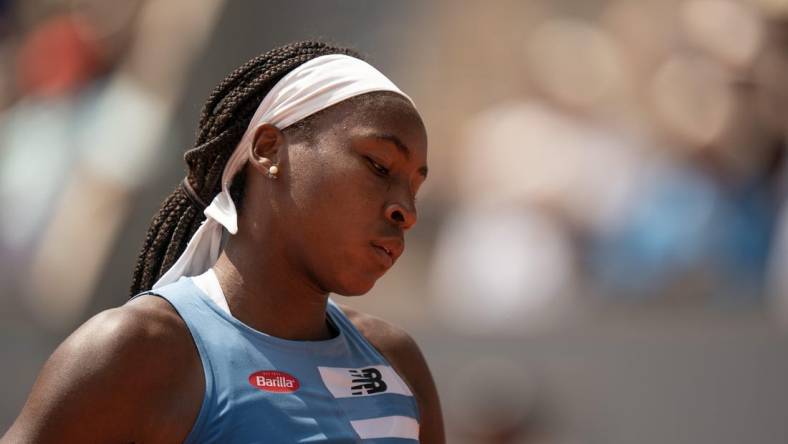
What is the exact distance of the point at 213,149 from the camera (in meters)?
2.82

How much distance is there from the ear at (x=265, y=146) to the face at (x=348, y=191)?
14 mm

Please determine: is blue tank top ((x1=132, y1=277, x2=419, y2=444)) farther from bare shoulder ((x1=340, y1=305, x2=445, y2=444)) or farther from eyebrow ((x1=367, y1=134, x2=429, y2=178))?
eyebrow ((x1=367, y1=134, x2=429, y2=178))

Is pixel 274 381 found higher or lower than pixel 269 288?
lower

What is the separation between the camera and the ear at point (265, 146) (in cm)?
272

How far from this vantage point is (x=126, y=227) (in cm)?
656

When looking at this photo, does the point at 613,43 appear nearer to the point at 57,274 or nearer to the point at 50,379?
the point at 57,274

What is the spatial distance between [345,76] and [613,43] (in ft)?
16.8

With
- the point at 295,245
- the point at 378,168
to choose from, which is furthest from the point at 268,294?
the point at 378,168

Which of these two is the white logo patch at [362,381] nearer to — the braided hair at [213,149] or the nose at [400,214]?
the nose at [400,214]

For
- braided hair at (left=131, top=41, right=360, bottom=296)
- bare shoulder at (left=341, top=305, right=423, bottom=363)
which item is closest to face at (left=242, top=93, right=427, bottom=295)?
→ braided hair at (left=131, top=41, right=360, bottom=296)

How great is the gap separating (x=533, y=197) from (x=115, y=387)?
4.59 m

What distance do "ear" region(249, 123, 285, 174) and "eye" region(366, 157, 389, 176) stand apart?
0.20 metres

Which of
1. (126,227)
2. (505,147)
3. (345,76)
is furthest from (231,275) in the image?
(505,147)

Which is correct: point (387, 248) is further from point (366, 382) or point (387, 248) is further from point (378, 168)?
point (366, 382)
